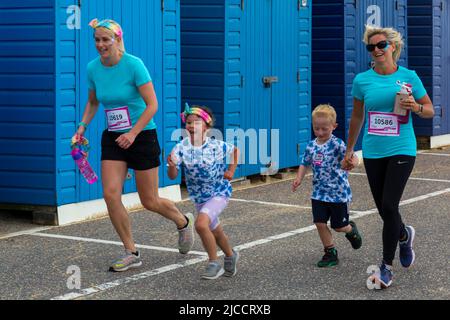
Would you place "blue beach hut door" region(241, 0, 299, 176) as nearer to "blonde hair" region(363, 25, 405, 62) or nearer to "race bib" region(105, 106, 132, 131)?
"race bib" region(105, 106, 132, 131)

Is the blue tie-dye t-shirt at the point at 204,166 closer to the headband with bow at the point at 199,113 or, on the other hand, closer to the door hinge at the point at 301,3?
the headband with bow at the point at 199,113

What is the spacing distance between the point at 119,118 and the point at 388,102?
1838 mm

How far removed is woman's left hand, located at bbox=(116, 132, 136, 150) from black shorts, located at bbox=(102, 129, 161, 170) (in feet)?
0.67

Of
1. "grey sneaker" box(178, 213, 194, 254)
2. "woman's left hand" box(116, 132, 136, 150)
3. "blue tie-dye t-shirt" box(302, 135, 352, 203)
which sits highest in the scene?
"woman's left hand" box(116, 132, 136, 150)

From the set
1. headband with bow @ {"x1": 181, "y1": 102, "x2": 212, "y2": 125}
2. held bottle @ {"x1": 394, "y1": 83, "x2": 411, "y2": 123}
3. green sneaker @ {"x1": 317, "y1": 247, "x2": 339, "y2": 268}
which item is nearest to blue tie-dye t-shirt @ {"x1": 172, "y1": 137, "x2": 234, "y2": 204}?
headband with bow @ {"x1": 181, "y1": 102, "x2": 212, "y2": 125}

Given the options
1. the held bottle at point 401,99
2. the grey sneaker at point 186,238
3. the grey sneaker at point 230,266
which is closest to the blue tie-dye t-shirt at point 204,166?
the grey sneaker at point 230,266

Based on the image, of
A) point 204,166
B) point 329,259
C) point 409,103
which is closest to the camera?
point 409,103

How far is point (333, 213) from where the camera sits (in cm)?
757

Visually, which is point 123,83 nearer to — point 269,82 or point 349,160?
point 349,160

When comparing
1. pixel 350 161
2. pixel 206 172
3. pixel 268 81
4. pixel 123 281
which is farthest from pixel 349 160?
pixel 268 81

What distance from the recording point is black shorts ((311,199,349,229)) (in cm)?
755

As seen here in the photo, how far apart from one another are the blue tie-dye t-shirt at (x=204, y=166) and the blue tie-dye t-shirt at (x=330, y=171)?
836 mm
